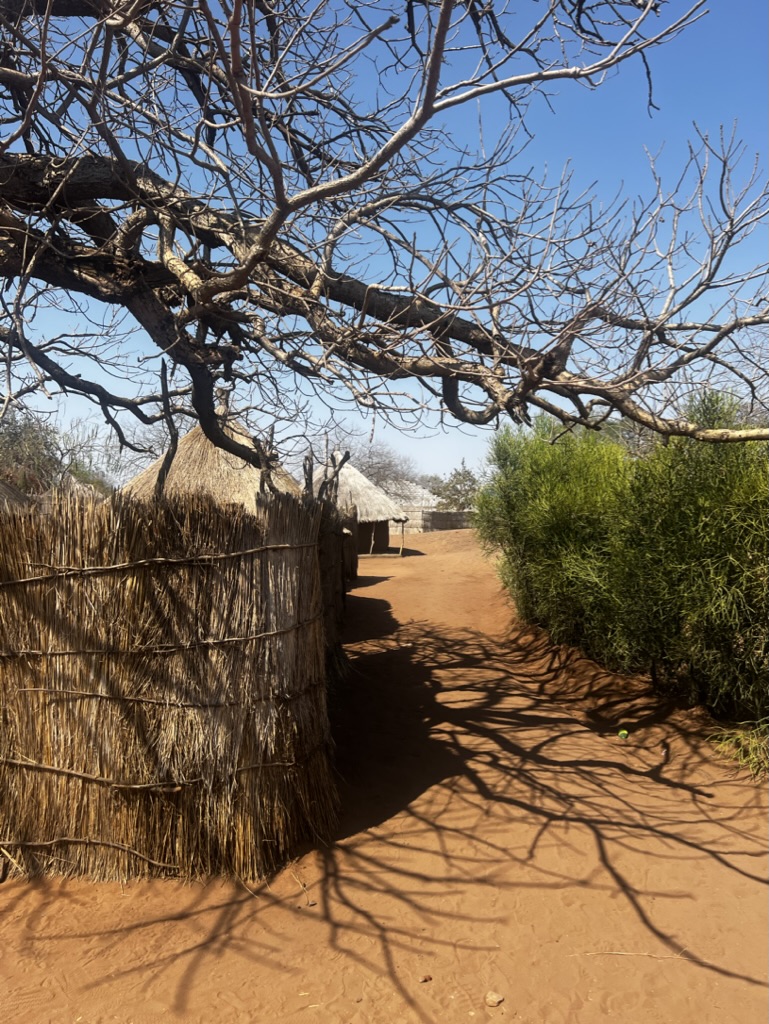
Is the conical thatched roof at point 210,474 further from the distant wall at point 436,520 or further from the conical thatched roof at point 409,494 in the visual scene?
the conical thatched roof at point 409,494

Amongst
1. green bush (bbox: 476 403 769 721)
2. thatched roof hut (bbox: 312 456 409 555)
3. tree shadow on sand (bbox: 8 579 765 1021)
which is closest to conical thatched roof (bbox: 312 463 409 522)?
thatched roof hut (bbox: 312 456 409 555)

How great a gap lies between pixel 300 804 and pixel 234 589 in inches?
45.4

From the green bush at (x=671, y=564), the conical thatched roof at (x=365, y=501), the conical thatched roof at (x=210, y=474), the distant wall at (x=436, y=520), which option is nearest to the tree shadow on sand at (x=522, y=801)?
the green bush at (x=671, y=564)

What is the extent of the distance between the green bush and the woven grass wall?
10.6 ft

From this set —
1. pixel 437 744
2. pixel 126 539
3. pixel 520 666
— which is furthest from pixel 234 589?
pixel 520 666

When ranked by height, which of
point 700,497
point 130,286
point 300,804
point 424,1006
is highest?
point 130,286

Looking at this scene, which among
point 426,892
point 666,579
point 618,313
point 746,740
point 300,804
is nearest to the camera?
point 426,892

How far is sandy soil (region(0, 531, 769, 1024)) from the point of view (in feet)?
8.21

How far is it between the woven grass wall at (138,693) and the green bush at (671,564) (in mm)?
3234

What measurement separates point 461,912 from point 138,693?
67.7 inches

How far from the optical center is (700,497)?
5043 millimetres

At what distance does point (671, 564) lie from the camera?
5.14 meters

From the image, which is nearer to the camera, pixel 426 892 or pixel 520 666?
pixel 426 892

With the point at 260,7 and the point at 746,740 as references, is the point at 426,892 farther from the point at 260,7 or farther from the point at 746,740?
the point at 260,7
